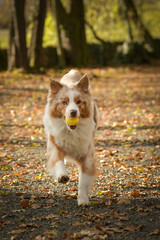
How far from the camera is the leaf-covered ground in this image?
432cm

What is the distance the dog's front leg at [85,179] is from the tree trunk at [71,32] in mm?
17512

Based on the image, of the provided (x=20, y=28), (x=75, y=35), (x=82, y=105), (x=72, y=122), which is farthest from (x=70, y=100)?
(x=75, y=35)

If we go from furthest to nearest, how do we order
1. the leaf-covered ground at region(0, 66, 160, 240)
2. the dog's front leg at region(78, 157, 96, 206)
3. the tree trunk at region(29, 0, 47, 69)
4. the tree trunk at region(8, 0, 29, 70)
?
the tree trunk at region(29, 0, 47, 69), the tree trunk at region(8, 0, 29, 70), the dog's front leg at region(78, 157, 96, 206), the leaf-covered ground at region(0, 66, 160, 240)

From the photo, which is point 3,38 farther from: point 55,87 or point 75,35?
point 55,87

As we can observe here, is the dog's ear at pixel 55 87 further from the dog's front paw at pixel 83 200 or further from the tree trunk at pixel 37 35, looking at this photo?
the tree trunk at pixel 37 35

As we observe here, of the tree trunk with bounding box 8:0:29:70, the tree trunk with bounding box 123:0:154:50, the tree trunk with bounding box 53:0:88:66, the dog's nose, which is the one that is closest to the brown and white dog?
the dog's nose

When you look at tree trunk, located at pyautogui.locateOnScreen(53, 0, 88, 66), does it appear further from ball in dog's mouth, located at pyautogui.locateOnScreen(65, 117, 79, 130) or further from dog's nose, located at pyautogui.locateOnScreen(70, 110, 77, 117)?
dog's nose, located at pyautogui.locateOnScreen(70, 110, 77, 117)

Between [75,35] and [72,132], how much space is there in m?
18.9

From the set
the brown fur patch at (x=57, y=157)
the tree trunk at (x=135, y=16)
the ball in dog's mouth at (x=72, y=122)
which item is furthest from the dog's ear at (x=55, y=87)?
the tree trunk at (x=135, y=16)

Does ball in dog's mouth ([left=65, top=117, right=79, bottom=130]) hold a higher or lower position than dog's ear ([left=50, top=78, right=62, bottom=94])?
lower

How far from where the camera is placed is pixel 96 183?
6.04m

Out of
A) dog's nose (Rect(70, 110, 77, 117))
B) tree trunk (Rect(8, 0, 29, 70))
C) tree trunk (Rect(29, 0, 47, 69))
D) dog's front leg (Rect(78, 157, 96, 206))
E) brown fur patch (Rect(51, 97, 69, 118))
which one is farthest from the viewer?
tree trunk (Rect(29, 0, 47, 69))

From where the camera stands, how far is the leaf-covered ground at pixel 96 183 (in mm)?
4324

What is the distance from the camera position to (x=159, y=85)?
18500 millimetres
